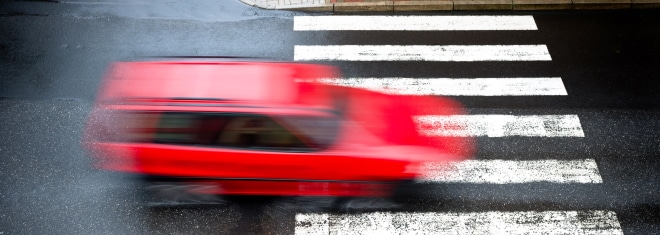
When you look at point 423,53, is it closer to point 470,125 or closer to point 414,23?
point 414,23

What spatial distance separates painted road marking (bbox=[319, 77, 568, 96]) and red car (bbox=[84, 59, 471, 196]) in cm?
197

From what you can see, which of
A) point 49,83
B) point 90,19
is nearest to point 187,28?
point 90,19

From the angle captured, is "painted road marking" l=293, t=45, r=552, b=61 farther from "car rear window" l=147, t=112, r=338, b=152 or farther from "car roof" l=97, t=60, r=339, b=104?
"car rear window" l=147, t=112, r=338, b=152

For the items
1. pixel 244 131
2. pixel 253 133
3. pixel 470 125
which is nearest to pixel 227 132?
pixel 244 131

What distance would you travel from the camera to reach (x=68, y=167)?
907 cm

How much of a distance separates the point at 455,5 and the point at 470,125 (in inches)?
124

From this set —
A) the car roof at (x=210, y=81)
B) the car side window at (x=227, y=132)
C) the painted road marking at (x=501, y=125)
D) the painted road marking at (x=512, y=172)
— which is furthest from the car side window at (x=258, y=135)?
the painted road marking at (x=501, y=125)

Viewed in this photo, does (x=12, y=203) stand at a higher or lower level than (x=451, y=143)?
lower

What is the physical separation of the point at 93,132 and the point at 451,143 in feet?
16.3

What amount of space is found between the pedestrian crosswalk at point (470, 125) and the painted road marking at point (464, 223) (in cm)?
1

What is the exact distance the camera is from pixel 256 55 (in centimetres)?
1099

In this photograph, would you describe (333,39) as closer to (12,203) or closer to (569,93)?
(569,93)

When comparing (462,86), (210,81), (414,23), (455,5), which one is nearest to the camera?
(210,81)

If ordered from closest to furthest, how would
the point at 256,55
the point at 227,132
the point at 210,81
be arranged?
the point at 227,132, the point at 210,81, the point at 256,55
